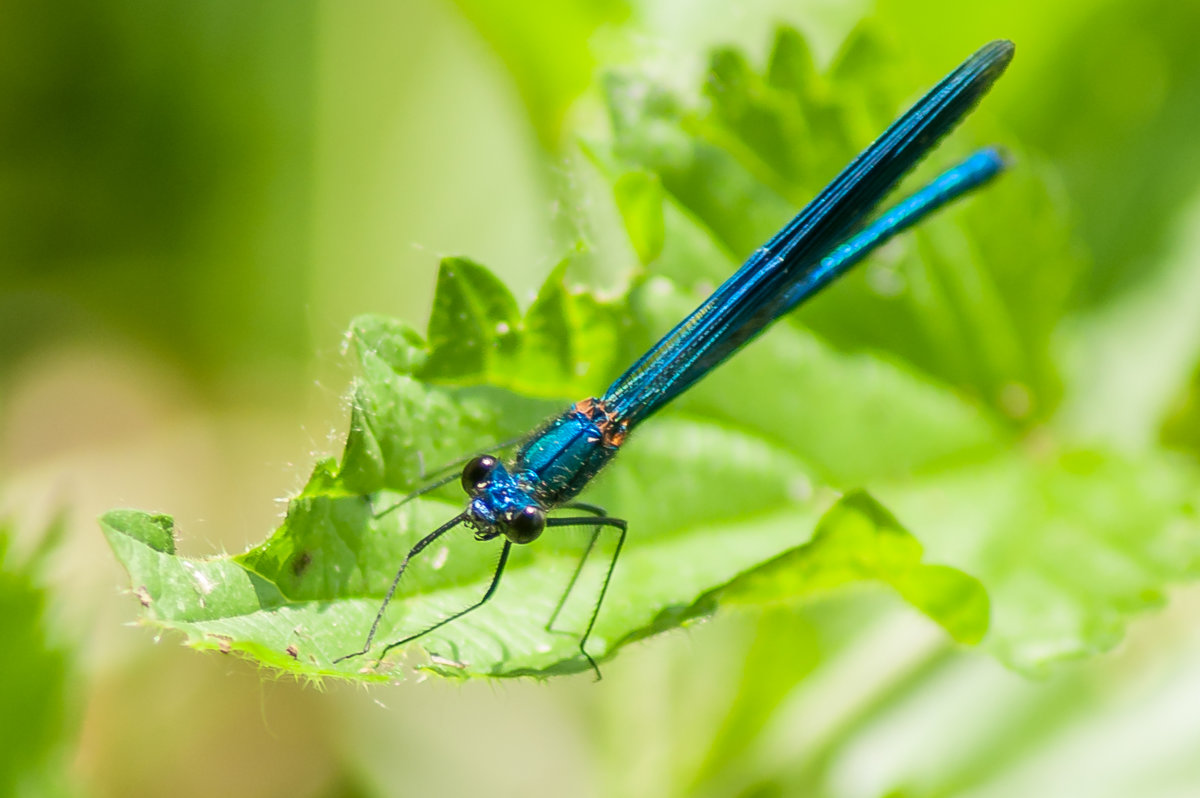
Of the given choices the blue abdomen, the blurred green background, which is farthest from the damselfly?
the blurred green background

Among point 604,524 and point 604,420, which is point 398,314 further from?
point 604,524

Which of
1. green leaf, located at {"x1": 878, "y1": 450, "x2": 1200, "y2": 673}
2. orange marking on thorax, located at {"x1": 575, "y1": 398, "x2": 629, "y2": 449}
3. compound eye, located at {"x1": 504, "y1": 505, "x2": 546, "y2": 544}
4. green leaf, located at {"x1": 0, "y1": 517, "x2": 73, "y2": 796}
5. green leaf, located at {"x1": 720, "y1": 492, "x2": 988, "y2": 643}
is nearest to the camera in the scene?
green leaf, located at {"x1": 720, "y1": 492, "x2": 988, "y2": 643}

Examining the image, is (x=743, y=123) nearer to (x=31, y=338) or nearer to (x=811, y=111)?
(x=811, y=111)

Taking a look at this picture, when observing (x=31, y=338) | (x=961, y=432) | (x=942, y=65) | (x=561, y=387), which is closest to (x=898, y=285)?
(x=961, y=432)

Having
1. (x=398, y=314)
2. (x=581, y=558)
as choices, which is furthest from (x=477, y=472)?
(x=398, y=314)

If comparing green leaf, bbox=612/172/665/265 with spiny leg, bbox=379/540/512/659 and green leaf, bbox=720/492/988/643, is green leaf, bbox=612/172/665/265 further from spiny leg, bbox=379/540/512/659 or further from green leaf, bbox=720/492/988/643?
green leaf, bbox=720/492/988/643

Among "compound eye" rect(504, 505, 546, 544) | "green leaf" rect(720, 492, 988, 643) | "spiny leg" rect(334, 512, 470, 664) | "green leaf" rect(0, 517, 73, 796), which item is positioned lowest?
"green leaf" rect(0, 517, 73, 796)
